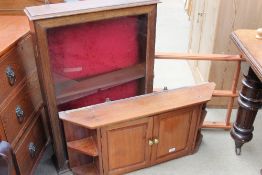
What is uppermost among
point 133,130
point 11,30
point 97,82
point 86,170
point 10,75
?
point 11,30

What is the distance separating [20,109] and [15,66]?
0.80 feet

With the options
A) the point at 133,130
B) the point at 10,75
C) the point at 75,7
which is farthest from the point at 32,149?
the point at 75,7

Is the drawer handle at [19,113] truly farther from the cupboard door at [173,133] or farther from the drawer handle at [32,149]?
the cupboard door at [173,133]

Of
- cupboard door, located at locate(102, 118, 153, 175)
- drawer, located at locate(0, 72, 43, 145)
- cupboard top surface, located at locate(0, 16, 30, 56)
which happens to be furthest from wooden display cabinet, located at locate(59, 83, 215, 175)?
cupboard top surface, located at locate(0, 16, 30, 56)

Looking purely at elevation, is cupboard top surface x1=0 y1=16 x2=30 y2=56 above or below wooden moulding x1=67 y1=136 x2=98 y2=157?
above

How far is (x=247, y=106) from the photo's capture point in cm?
181

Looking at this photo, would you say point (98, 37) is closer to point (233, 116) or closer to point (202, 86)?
point (202, 86)

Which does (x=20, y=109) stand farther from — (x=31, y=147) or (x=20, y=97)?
(x=31, y=147)

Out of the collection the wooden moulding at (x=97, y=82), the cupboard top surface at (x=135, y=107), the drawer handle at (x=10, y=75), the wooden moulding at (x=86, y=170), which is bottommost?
the wooden moulding at (x=86, y=170)

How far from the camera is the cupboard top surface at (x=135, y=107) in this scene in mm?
1595

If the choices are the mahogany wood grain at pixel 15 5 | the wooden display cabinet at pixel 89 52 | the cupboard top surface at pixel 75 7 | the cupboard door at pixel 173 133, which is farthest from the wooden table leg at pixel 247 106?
the mahogany wood grain at pixel 15 5

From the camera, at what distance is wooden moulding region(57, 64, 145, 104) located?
5.48ft

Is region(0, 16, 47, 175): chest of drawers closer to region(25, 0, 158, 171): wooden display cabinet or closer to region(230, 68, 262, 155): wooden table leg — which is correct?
region(25, 0, 158, 171): wooden display cabinet

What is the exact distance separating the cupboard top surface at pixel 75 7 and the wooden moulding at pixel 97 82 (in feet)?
1.43
